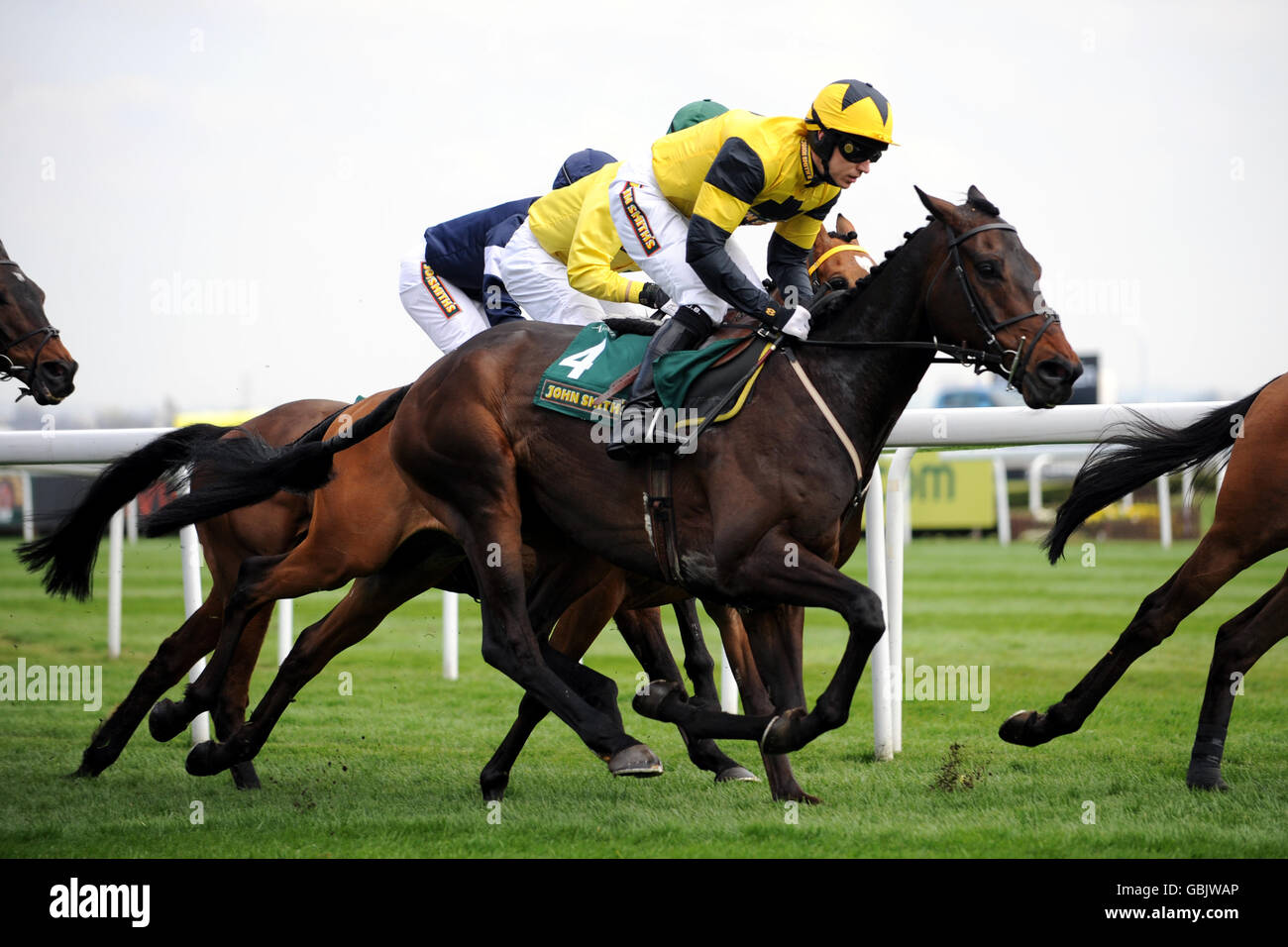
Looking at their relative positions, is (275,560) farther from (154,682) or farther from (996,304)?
(996,304)

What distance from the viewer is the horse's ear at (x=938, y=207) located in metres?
3.83

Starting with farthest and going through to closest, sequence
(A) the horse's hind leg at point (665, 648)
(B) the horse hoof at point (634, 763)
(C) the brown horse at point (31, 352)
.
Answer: (A) the horse's hind leg at point (665, 648)
(C) the brown horse at point (31, 352)
(B) the horse hoof at point (634, 763)

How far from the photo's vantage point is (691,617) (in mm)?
5355

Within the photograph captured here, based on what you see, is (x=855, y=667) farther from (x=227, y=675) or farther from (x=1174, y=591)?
(x=227, y=675)

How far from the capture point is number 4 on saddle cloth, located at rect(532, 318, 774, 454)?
3.96 m

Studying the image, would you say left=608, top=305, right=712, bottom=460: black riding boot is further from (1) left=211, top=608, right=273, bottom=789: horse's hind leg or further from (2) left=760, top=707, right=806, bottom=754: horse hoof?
(1) left=211, top=608, right=273, bottom=789: horse's hind leg

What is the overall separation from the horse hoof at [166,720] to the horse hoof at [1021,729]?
272cm

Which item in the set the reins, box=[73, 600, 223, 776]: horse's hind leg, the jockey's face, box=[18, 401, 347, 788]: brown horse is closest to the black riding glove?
the jockey's face

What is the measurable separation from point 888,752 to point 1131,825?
1.43 meters

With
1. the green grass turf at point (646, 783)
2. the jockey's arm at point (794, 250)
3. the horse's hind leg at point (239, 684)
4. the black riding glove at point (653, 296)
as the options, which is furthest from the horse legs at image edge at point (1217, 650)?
the horse's hind leg at point (239, 684)

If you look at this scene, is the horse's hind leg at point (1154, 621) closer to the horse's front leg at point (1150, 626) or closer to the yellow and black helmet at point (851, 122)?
the horse's front leg at point (1150, 626)
